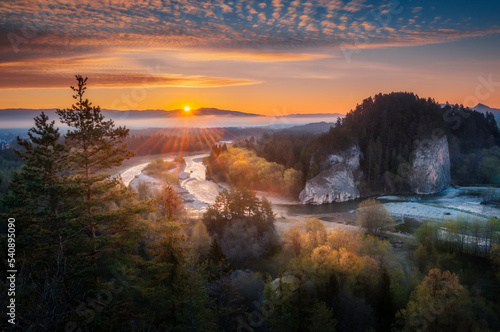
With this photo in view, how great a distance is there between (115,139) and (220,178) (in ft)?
231

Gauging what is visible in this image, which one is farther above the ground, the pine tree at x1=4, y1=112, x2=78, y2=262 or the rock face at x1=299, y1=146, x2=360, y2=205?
the pine tree at x1=4, y1=112, x2=78, y2=262

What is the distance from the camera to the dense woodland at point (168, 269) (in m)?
11.6

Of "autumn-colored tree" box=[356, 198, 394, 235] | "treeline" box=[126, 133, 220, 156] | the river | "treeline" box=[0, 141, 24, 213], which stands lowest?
the river

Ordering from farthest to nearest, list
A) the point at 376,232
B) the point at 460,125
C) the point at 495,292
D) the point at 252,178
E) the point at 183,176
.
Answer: the point at 460,125 → the point at 183,176 → the point at 252,178 → the point at 376,232 → the point at 495,292

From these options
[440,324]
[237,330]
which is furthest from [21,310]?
[440,324]

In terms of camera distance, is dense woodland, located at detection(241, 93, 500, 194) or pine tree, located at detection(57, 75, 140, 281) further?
dense woodland, located at detection(241, 93, 500, 194)

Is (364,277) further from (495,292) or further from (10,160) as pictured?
(10,160)

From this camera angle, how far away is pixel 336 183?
70938mm

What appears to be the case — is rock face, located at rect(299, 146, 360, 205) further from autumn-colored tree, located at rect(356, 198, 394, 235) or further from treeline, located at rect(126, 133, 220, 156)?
treeline, located at rect(126, 133, 220, 156)

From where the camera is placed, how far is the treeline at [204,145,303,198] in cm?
7200

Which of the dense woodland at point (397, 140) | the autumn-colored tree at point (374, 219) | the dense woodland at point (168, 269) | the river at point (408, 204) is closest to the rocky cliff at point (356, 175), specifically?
the dense woodland at point (397, 140)

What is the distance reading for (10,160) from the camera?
82.0 meters

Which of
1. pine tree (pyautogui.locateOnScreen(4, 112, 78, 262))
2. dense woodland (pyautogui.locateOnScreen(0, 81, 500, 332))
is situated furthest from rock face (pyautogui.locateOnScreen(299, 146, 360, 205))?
pine tree (pyautogui.locateOnScreen(4, 112, 78, 262))

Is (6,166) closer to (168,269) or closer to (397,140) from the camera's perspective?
(168,269)
